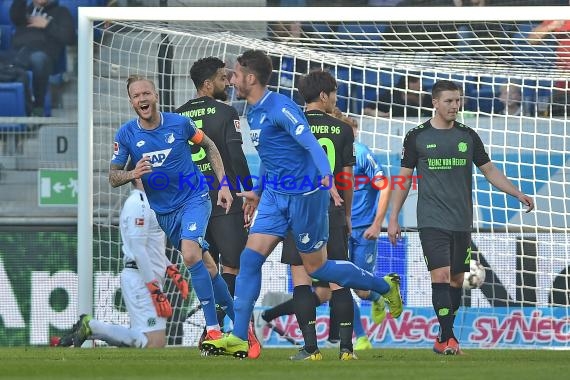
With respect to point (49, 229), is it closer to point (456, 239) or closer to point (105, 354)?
point (105, 354)

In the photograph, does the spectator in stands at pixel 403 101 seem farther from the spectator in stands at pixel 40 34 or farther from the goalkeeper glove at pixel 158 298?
the spectator in stands at pixel 40 34

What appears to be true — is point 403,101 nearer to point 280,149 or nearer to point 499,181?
point 499,181

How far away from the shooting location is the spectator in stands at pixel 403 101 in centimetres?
1319

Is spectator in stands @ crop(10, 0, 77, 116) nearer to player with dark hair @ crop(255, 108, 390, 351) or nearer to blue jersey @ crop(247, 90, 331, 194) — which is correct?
player with dark hair @ crop(255, 108, 390, 351)

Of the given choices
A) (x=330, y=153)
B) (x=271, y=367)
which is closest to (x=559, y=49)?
(x=330, y=153)

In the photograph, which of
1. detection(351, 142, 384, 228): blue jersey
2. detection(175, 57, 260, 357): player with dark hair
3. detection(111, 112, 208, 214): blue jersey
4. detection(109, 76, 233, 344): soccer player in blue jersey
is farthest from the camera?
detection(351, 142, 384, 228): blue jersey

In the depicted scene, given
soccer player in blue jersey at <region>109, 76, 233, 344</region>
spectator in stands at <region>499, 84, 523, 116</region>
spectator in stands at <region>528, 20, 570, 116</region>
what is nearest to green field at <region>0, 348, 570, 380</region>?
soccer player in blue jersey at <region>109, 76, 233, 344</region>

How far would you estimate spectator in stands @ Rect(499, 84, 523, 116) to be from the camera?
1339 cm

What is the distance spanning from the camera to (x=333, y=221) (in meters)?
9.02

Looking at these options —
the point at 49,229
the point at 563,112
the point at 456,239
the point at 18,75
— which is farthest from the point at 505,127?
the point at 18,75

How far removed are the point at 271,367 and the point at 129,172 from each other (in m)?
1.73

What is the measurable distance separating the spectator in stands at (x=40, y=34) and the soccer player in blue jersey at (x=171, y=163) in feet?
27.7

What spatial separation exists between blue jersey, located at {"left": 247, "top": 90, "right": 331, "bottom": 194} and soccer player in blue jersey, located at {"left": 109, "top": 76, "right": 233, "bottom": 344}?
72cm

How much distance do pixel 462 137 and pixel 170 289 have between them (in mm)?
4567
